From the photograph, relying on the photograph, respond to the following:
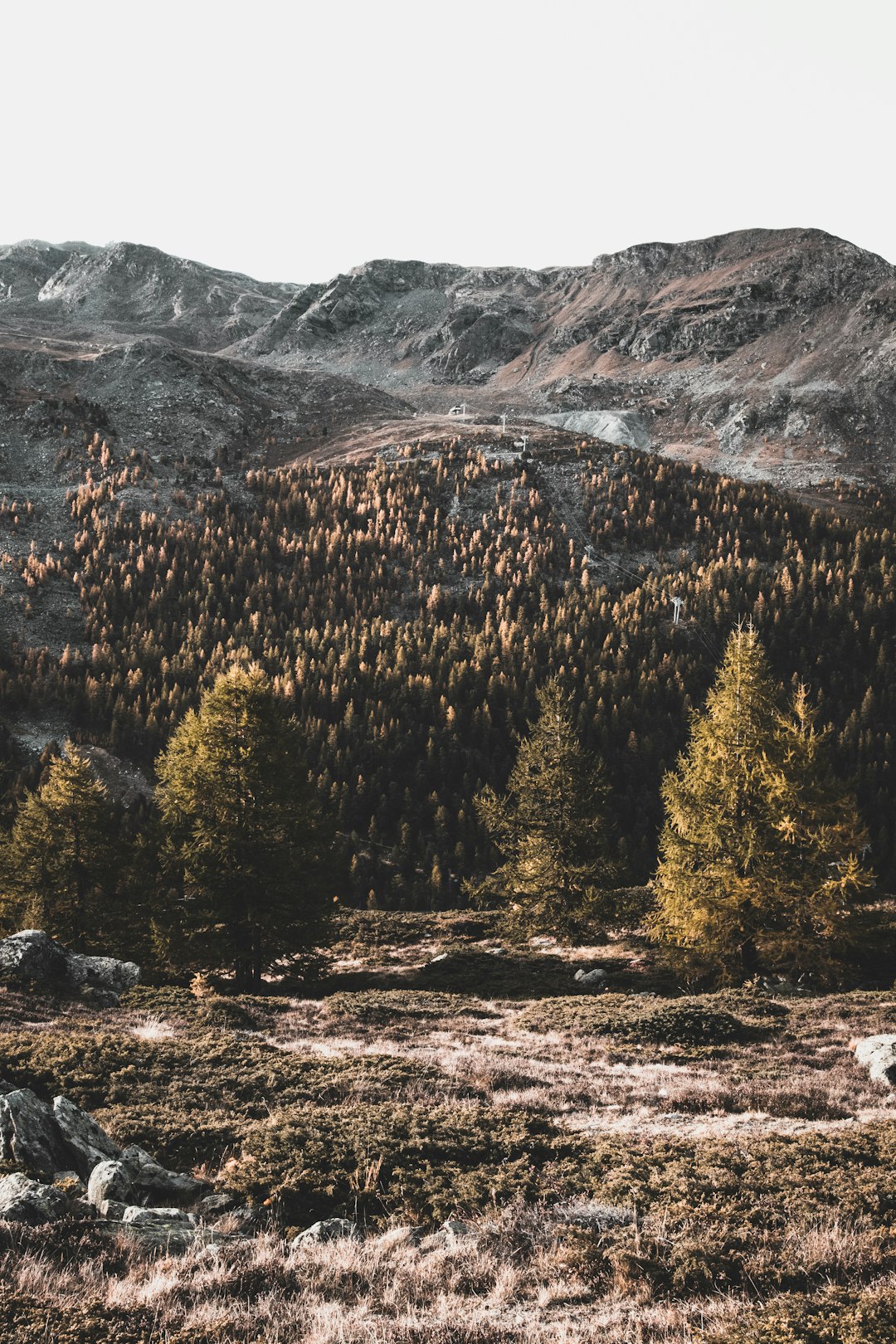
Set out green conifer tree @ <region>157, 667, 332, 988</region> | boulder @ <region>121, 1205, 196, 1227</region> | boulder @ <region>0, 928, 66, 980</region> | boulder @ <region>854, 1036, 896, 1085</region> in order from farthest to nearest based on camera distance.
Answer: green conifer tree @ <region>157, 667, 332, 988</region>, boulder @ <region>0, 928, 66, 980</region>, boulder @ <region>854, 1036, 896, 1085</region>, boulder @ <region>121, 1205, 196, 1227</region>

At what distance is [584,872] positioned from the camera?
115 ft

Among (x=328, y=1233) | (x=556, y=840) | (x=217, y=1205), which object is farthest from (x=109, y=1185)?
(x=556, y=840)

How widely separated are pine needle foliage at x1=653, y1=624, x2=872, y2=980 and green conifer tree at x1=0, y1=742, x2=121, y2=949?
2489 centimetres

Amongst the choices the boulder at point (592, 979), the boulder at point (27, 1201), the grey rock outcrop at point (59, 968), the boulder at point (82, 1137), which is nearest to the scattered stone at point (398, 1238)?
the boulder at point (27, 1201)

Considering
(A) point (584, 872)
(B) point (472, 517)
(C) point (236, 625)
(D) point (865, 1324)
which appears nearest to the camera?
(D) point (865, 1324)

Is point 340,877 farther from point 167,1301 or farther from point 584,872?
point 167,1301

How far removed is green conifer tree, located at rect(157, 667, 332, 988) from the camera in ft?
88.6

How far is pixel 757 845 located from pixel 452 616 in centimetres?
9184

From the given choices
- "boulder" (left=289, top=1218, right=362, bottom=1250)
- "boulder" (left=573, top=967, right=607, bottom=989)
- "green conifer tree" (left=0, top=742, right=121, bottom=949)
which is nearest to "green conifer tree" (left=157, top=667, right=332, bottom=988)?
"green conifer tree" (left=0, top=742, right=121, bottom=949)

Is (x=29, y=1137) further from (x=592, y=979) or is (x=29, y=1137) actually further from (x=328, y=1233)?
(x=592, y=979)

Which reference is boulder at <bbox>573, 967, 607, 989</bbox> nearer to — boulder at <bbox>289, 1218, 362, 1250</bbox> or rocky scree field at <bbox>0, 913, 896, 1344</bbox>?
rocky scree field at <bbox>0, 913, 896, 1344</bbox>

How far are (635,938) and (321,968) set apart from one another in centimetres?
1597

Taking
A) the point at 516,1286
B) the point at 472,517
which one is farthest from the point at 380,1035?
the point at 472,517

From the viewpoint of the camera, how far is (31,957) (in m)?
23.6
